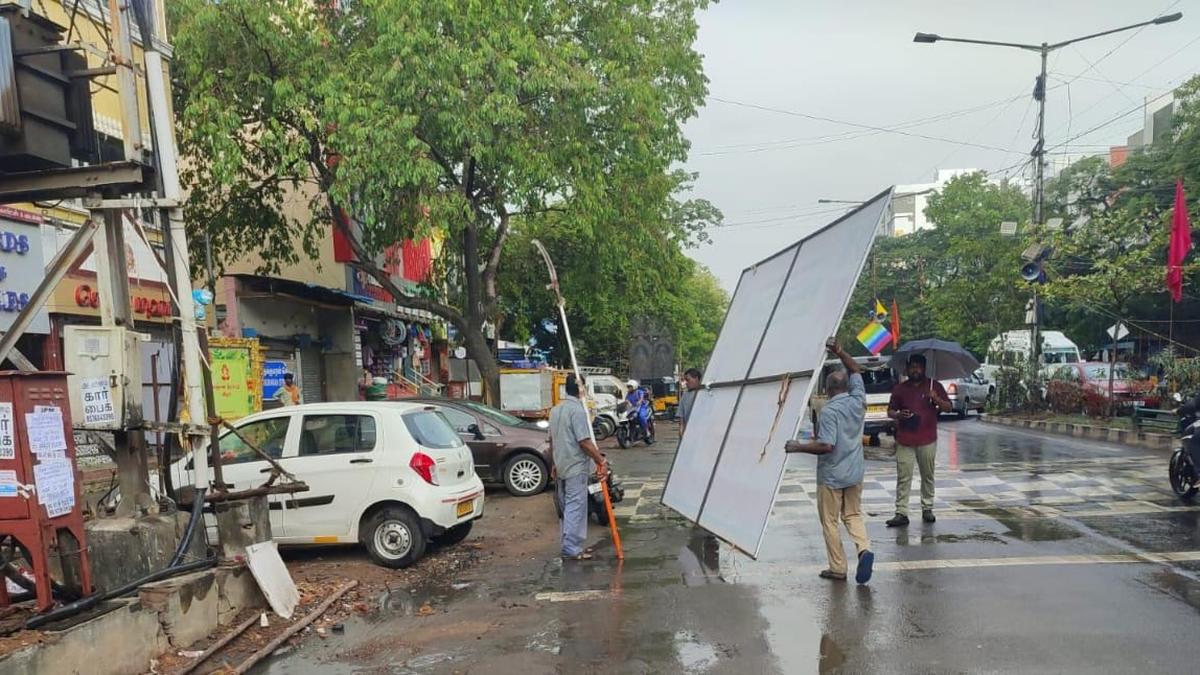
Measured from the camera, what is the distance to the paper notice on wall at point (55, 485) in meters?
4.79

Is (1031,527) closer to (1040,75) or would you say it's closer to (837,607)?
(837,607)

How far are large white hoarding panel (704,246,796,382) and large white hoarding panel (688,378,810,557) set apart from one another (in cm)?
73

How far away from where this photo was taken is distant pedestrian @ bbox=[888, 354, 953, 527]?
869cm

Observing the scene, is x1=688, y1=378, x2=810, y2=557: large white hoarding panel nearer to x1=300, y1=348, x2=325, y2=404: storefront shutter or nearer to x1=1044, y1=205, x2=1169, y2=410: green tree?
x1=300, y1=348, x2=325, y2=404: storefront shutter

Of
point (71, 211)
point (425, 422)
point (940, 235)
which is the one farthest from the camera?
point (940, 235)

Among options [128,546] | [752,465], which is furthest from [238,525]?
[752,465]

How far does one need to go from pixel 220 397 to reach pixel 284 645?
7634 millimetres

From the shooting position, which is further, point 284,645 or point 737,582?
point 737,582

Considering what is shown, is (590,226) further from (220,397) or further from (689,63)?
(220,397)

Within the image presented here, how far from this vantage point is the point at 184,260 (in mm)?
6094

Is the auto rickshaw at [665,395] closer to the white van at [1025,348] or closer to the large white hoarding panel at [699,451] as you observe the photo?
the white van at [1025,348]

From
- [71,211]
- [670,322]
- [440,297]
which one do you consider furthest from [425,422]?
[670,322]

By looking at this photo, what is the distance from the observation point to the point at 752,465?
6.75 metres

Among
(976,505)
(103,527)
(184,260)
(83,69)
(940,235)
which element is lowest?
(976,505)
